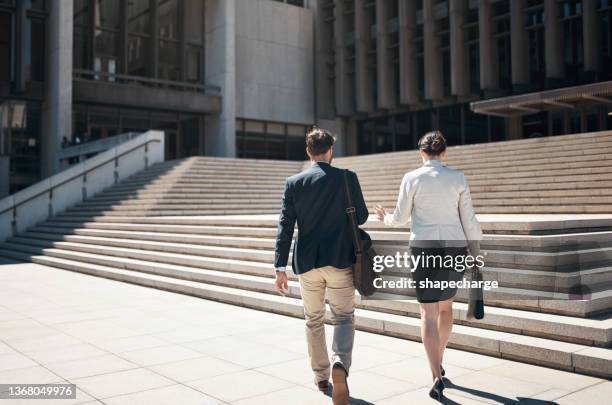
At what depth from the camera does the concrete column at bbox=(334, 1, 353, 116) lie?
31266 millimetres

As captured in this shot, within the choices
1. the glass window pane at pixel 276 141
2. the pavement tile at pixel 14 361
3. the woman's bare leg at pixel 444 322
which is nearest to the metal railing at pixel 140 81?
the glass window pane at pixel 276 141

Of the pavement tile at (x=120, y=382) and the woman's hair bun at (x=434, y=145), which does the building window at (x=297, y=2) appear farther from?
the pavement tile at (x=120, y=382)

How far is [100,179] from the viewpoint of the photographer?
20.4 metres

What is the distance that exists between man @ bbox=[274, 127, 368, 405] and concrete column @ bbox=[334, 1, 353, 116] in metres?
27.5

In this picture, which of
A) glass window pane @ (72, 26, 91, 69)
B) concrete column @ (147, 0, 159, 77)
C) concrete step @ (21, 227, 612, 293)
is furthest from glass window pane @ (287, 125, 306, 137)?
concrete step @ (21, 227, 612, 293)

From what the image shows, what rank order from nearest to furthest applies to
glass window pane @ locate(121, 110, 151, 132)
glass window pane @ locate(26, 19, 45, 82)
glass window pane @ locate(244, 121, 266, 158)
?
glass window pane @ locate(26, 19, 45, 82) < glass window pane @ locate(121, 110, 151, 132) < glass window pane @ locate(244, 121, 266, 158)

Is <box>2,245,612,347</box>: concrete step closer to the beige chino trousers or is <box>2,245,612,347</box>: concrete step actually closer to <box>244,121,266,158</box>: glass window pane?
the beige chino trousers

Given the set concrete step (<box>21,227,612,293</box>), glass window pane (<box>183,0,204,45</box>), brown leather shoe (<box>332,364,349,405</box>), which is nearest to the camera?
brown leather shoe (<box>332,364,349,405</box>)

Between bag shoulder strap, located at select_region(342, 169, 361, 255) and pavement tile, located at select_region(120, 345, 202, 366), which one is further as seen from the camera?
pavement tile, located at select_region(120, 345, 202, 366)

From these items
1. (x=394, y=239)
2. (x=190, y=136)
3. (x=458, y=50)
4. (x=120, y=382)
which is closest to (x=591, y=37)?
(x=458, y=50)

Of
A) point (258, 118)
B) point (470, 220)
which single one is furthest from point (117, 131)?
point (470, 220)

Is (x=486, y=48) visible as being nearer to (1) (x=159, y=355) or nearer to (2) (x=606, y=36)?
(2) (x=606, y=36)

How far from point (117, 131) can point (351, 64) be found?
12588mm

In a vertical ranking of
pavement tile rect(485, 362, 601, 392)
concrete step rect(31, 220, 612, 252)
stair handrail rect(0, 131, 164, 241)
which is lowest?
pavement tile rect(485, 362, 601, 392)
